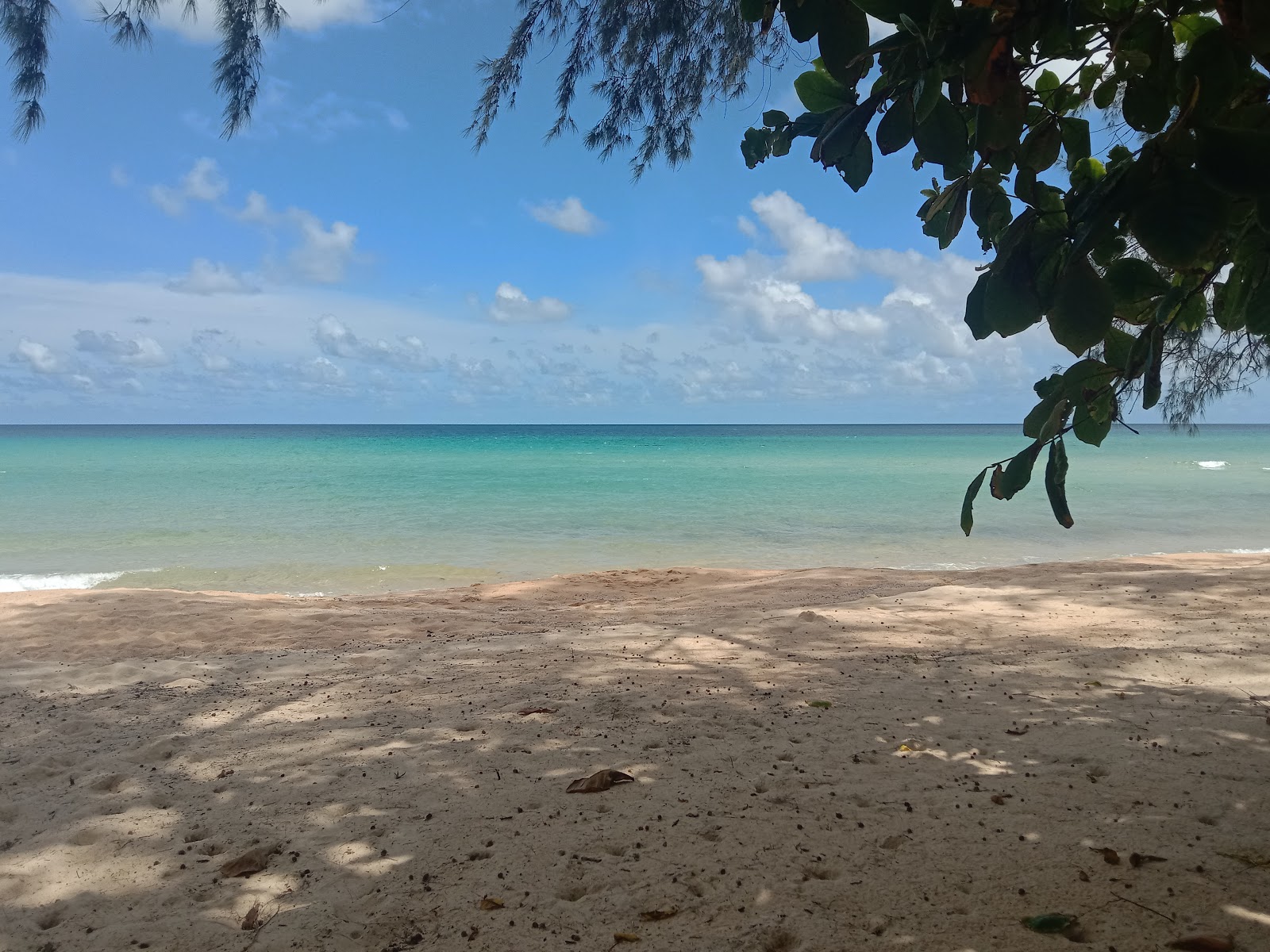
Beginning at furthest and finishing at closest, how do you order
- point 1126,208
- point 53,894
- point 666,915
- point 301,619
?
point 301,619 < point 53,894 < point 666,915 < point 1126,208

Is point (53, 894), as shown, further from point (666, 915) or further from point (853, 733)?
point (853, 733)

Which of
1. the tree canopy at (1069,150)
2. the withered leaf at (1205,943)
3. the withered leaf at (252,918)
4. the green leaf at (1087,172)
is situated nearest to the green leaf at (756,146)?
the tree canopy at (1069,150)

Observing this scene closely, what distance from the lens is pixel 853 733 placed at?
9.11ft

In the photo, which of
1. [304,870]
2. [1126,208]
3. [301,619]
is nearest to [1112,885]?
[1126,208]

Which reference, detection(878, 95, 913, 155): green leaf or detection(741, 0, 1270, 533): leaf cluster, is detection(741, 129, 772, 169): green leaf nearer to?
detection(741, 0, 1270, 533): leaf cluster

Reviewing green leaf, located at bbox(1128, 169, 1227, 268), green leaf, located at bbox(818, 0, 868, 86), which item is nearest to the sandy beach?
green leaf, located at bbox(1128, 169, 1227, 268)

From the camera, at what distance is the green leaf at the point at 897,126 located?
3.51ft

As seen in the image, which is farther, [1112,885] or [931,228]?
[1112,885]

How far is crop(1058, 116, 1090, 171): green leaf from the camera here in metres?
1.48

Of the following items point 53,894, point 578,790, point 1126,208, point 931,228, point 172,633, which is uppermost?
point 931,228

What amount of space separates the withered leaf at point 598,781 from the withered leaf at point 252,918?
85cm

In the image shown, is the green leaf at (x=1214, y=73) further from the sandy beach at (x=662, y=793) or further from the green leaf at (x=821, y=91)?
the sandy beach at (x=662, y=793)

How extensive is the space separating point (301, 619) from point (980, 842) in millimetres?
5720

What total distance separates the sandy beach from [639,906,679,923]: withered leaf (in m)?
0.01
